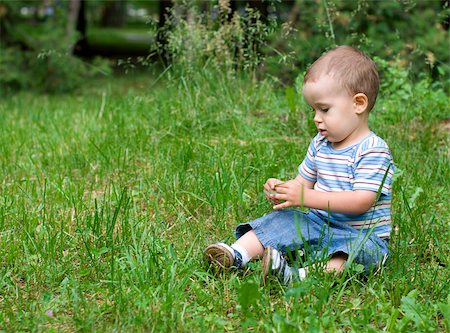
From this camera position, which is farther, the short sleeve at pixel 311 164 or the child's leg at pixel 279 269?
the short sleeve at pixel 311 164

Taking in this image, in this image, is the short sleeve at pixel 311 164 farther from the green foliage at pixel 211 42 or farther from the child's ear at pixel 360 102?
the green foliage at pixel 211 42

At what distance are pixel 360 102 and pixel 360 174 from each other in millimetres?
292

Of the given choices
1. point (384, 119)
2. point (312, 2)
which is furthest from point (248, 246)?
point (312, 2)

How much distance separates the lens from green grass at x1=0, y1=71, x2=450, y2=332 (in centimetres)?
250

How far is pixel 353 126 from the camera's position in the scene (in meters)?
2.98

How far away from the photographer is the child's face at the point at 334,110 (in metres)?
2.94

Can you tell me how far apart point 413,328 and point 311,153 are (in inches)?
37.0

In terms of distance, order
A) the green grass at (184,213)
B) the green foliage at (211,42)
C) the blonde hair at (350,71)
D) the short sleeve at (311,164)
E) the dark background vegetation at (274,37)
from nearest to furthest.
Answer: the green grass at (184,213) → the blonde hair at (350,71) → the short sleeve at (311,164) → the green foliage at (211,42) → the dark background vegetation at (274,37)

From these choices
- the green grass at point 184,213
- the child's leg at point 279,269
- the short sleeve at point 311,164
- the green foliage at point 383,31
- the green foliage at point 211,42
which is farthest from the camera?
the green foliage at point 383,31

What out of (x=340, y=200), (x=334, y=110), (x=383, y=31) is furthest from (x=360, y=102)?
(x=383, y=31)

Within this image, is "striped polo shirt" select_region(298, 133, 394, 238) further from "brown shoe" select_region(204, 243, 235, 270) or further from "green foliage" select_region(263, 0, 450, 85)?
"green foliage" select_region(263, 0, 450, 85)

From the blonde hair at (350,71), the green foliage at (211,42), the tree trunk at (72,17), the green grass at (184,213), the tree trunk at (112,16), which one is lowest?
the tree trunk at (112,16)

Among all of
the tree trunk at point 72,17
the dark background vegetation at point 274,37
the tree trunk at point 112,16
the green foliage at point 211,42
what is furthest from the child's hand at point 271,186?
the tree trunk at point 112,16

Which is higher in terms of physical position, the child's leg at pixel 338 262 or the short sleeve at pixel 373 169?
the short sleeve at pixel 373 169
